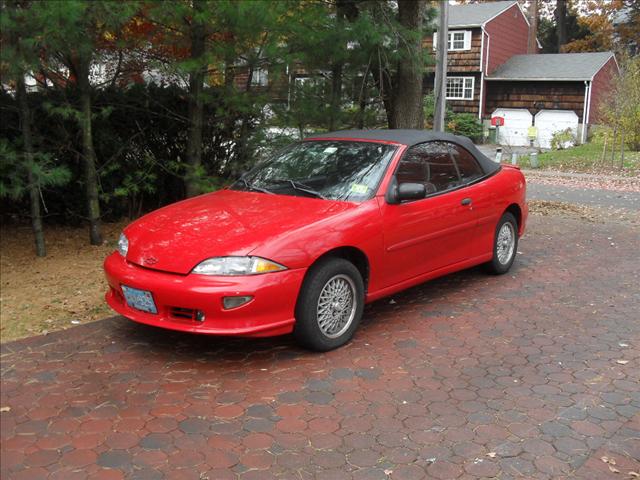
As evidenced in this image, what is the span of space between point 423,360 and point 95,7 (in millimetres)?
4216

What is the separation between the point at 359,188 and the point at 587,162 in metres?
19.5

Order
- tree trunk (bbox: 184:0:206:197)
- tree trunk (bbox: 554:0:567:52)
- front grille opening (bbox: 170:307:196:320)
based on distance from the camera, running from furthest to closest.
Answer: tree trunk (bbox: 554:0:567:52) < tree trunk (bbox: 184:0:206:197) < front grille opening (bbox: 170:307:196:320)

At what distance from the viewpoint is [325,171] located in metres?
5.62

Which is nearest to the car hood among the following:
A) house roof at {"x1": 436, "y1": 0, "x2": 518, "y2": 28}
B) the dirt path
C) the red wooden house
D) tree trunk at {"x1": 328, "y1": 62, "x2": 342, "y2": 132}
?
the dirt path

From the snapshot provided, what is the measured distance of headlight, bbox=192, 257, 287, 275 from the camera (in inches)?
171

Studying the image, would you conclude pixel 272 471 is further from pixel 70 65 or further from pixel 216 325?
pixel 70 65

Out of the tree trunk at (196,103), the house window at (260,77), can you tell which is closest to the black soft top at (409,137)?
the tree trunk at (196,103)

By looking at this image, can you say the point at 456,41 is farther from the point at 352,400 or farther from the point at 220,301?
the point at 352,400

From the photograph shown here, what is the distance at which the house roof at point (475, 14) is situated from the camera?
36.4 m

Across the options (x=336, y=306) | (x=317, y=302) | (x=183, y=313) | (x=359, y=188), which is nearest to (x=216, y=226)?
(x=183, y=313)

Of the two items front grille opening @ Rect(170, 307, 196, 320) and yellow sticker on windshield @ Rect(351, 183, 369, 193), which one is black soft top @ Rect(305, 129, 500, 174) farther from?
front grille opening @ Rect(170, 307, 196, 320)

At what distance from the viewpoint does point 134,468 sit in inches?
129

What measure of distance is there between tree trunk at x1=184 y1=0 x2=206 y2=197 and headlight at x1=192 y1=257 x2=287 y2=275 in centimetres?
323

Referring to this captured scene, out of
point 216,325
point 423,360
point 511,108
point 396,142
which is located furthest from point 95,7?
point 511,108
